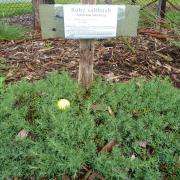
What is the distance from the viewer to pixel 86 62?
3.32 meters

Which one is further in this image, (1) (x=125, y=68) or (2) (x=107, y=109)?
(1) (x=125, y=68)

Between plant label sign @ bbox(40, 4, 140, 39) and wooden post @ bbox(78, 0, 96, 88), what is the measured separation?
0.54ft

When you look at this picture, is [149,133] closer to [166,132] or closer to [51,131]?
[166,132]

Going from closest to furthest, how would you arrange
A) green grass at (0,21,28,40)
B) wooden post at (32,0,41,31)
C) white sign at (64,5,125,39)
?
white sign at (64,5,125,39) < green grass at (0,21,28,40) < wooden post at (32,0,41,31)

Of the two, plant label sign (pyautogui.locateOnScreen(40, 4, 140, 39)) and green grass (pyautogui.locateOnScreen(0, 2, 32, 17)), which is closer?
plant label sign (pyautogui.locateOnScreen(40, 4, 140, 39))

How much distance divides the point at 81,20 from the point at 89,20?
0.07m

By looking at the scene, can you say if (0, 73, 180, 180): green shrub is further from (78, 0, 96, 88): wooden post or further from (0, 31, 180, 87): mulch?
(0, 31, 180, 87): mulch

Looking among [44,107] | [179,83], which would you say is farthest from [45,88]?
[179,83]

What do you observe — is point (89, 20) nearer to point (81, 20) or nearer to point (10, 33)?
point (81, 20)

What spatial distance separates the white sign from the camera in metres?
2.99

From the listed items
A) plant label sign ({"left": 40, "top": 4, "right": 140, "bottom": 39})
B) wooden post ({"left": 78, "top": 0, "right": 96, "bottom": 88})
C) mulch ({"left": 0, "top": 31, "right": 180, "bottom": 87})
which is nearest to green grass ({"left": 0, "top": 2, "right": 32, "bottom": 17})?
mulch ({"left": 0, "top": 31, "right": 180, "bottom": 87})

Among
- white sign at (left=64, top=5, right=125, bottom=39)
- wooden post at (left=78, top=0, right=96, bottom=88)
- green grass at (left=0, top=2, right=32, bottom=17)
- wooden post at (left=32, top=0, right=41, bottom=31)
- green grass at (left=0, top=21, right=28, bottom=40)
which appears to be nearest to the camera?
white sign at (left=64, top=5, right=125, bottom=39)

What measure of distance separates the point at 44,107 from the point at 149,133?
2.94 feet

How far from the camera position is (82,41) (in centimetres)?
322
